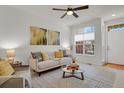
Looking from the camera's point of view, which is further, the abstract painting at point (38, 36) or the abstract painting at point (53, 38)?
the abstract painting at point (53, 38)

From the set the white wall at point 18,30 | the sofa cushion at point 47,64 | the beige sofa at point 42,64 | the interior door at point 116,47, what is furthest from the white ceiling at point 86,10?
the sofa cushion at point 47,64

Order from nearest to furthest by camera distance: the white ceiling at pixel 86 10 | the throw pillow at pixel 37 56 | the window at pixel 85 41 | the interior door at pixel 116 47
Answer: the white ceiling at pixel 86 10 < the throw pillow at pixel 37 56 < the interior door at pixel 116 47 < the window at pixel 85 41

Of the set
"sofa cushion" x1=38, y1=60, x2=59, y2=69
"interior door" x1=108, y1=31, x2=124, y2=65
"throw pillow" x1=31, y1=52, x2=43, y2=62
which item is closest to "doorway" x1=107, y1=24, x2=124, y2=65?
"interior door" x1=108, y1=31, x2=124, y2=65

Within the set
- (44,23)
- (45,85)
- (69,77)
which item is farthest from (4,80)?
(44,23)

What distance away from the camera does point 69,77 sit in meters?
3.34

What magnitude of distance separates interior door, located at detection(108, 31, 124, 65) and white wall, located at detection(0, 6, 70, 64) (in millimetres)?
3542

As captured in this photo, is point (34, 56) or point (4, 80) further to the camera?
point (34, 56)

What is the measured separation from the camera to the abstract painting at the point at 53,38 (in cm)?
528

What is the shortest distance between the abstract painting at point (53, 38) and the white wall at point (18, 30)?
348mm

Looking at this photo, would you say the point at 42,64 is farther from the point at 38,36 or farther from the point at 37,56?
the point at 38,36

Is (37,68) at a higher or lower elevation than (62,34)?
lower

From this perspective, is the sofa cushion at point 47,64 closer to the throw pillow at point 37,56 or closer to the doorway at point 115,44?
the throw pillow at point 37,56

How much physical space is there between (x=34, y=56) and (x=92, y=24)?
358cm

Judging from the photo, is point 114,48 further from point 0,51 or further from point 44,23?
point 0,51
